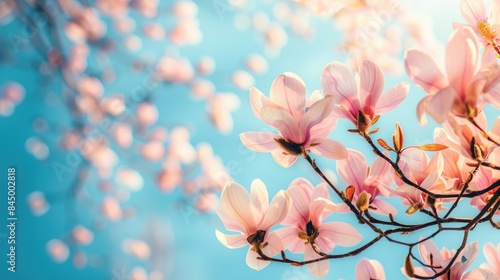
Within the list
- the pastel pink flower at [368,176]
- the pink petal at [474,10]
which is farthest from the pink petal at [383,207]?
the pink petal at [474,10]

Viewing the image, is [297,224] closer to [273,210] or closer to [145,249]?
[273,210]

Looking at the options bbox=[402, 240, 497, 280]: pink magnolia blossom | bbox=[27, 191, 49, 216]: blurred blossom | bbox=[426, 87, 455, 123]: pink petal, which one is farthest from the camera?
bbox=[27, 191, 49, 216]: blurred blossom

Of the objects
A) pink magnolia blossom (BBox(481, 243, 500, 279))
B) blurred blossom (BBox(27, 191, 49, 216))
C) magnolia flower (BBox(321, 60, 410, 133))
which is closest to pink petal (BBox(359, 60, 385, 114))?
magnolia flower (BBox(321, 60, 410, 133))

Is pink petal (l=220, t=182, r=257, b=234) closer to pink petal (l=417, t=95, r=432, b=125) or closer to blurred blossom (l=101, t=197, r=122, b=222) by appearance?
pink petal (l=417, t=95, r=432, b=125)

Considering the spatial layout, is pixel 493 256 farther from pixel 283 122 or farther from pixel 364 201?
pixel 283 122

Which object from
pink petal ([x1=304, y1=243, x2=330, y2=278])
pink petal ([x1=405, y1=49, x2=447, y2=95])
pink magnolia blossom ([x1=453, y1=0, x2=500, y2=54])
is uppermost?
pink magnolia blossom ([x1=453, y1=0, x2=500, y2=54])

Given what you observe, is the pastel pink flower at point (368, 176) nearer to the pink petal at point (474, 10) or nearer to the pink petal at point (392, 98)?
the pink petal at point (392, 98)

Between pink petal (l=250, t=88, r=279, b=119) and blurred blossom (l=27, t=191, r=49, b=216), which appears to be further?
blurred blossom (l=27, t=191, r=49, b=216)

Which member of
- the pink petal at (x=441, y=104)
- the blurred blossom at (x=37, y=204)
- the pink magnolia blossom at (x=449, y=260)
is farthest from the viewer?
the blurred blossom at (x=37, y=204)
